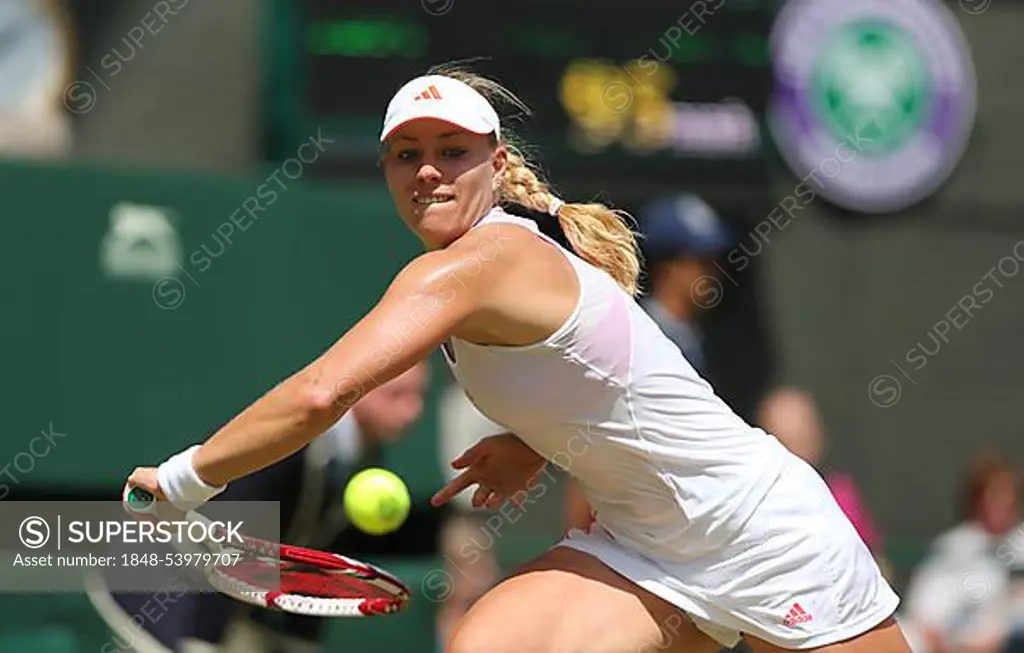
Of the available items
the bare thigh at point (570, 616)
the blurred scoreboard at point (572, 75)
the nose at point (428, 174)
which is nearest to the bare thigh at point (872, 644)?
the bare thigh at point (570, 616)

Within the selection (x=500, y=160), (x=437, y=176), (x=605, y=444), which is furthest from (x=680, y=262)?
(x=437, y=176)

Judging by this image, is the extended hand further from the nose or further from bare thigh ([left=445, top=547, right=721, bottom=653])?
the nose

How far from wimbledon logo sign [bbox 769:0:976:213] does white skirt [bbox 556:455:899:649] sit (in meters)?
6.37

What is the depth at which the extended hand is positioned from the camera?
4.42 m

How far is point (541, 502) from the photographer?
991cm

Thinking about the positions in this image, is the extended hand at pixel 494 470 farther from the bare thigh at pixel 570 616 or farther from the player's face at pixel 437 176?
the player's face at pixel 437 176

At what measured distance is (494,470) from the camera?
4.43 m

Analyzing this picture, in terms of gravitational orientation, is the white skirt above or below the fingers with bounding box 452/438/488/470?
below

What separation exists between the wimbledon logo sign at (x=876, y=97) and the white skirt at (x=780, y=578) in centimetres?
637

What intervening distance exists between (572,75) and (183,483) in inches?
232

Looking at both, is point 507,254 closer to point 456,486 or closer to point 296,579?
point 456,486

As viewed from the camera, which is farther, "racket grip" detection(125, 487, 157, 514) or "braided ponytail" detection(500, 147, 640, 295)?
"braided ponytail" detection(500, 147, 640, 295)

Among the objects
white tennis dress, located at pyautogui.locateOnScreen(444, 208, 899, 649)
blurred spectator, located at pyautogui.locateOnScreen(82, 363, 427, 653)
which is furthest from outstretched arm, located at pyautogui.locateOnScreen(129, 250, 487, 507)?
blurred spectator, located at pyautogui.locateOnScreen(82, 363, 427, 653)

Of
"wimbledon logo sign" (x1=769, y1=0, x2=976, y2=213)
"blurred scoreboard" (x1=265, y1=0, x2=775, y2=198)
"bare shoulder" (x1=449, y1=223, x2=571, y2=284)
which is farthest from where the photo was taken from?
"wimbledon logo sign" (x1=769, y1=0, x2=976, y2=213)
